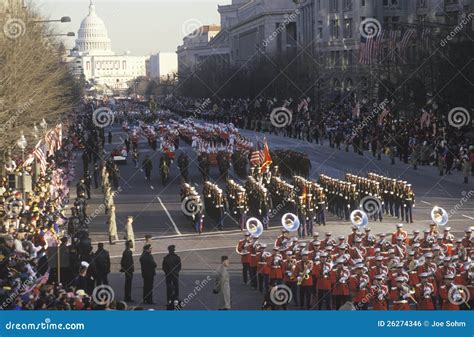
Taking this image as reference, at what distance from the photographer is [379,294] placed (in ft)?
54.5

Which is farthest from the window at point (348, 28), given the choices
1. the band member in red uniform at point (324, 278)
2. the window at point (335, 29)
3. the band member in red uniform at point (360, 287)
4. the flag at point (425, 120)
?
the band member in red uniform at point (360, 287)

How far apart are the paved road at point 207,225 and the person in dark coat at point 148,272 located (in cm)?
27

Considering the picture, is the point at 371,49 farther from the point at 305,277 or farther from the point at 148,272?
the point at 305,277

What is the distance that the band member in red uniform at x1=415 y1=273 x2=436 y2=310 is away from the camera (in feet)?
55.5

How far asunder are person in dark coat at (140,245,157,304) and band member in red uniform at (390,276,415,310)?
17.1ft

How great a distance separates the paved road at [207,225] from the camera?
73.8 ft

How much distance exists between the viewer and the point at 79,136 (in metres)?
66.2

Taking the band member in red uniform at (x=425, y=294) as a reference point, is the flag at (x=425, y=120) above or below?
above

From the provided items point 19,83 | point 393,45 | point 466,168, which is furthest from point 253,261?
point 393,45

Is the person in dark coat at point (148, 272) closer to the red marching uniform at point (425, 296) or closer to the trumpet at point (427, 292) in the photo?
the red marching uniform at point (425, 296)

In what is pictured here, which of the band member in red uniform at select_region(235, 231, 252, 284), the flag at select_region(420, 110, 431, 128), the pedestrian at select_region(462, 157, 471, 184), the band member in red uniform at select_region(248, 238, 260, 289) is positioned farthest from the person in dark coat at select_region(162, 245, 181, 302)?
the flag at select_region(420, 110, 431, 128)

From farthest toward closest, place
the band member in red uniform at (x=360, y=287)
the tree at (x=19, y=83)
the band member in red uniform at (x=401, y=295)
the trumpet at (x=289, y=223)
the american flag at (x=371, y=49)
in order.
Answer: the american flag at (x=371, y=49), the tree at (x=19, y=83), the trumpet at (x=289, y=223), the band member in red uniform at (x=360, y=287), the band member in red uniform at (x=401, y=295)

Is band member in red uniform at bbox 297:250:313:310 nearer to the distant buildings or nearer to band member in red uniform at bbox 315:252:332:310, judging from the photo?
band member in red uniform at bbox 315:252:332:310

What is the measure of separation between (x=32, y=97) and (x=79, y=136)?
2457 cm
